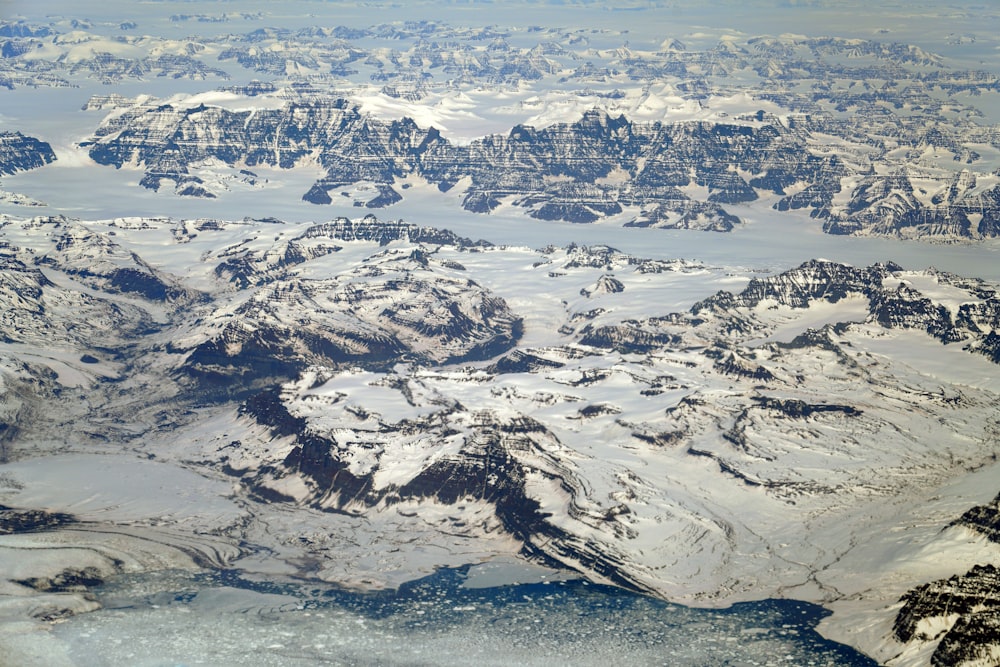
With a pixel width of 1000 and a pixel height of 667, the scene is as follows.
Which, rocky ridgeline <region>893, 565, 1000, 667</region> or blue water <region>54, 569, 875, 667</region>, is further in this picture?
blue water <region>54, 569, 875, 667</region>

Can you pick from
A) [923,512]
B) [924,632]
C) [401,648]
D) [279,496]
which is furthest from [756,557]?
[279,496]

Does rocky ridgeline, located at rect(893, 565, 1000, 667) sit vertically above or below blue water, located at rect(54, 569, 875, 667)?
above

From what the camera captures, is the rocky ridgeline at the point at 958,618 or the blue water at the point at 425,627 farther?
the blue water at the point at 425,627

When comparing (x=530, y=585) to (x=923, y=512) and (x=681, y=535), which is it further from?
(x=923, y=512)

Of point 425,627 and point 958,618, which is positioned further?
point 425,627

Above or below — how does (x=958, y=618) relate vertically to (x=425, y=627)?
above

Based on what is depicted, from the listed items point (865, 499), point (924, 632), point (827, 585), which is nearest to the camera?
point (924, 632)

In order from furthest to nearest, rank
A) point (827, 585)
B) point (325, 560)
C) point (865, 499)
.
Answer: point (865, 499), point (325, 560), point (827, 585)

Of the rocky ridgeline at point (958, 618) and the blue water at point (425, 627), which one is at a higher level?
the rocky ridgeline at point (958, 618)
